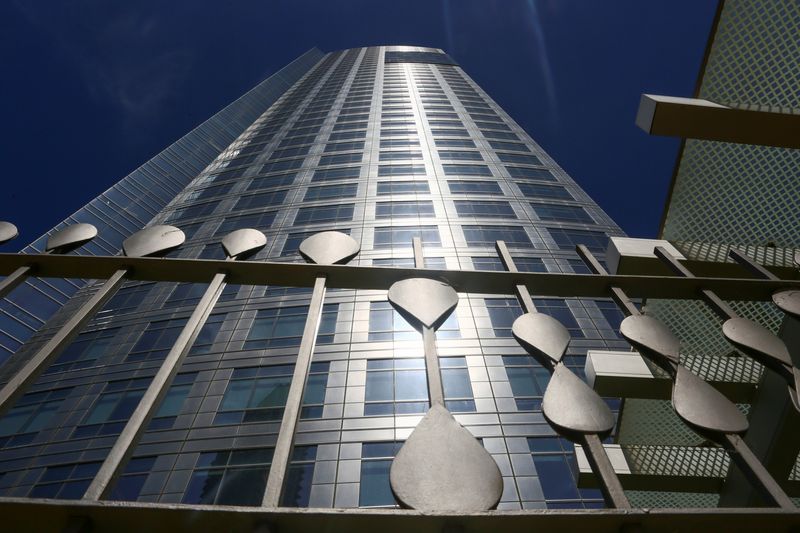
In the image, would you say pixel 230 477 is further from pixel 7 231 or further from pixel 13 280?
pixel 13 280

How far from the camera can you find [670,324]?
6.12m

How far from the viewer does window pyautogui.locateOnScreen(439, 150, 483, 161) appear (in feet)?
155

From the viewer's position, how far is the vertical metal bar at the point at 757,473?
5.95 ft

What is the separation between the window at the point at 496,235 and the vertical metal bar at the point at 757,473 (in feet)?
108

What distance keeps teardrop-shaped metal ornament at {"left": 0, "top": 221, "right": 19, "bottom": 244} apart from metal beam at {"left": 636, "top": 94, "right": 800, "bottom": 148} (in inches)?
166

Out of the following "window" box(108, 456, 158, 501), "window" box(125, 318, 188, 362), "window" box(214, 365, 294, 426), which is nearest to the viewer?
"window" box(108, 456, 158, 501)

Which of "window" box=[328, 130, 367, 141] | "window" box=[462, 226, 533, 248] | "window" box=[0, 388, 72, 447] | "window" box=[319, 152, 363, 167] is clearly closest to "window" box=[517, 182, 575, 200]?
"window" box=[462, 226, 533, 248]

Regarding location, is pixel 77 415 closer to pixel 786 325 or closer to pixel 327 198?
pixel 327 198

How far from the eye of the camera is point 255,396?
24641 millimetres

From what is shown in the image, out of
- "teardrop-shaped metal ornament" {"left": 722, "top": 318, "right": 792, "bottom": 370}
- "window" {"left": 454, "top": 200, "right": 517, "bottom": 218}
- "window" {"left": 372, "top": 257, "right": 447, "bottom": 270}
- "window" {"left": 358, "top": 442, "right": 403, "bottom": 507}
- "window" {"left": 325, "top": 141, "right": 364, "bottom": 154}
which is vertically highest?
"teardrop-shaped metal ornament" {"left": 722, "top": 318, "right": 792, "bottom": 370}

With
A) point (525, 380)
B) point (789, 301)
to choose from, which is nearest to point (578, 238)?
point (525, 380)

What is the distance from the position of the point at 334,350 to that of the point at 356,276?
2423 cm

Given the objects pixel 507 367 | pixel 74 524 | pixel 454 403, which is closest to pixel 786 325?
pixel 74 524

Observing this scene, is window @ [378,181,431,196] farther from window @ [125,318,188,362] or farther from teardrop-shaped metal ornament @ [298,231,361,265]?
teardrop-shaped metal ornament @ [298,231,361,265]
